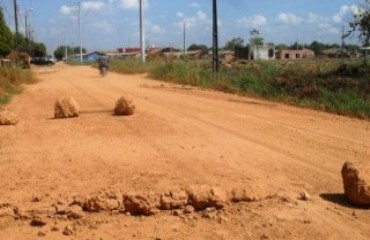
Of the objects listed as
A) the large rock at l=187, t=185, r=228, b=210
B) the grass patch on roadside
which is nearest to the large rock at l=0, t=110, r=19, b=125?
the grass patch on roadside

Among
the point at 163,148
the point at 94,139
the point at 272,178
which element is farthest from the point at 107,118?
the point at 272,178

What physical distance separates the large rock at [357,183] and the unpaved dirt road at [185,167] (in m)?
0.11

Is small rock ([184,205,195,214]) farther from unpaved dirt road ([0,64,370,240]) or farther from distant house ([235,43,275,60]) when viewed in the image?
distant house ([235,43,275,60])

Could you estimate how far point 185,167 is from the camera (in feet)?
22.8

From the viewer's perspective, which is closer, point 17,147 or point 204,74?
point 17,147

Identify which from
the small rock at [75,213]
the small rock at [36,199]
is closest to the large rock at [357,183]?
the small rock at [75,213]

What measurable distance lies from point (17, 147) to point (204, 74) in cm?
1553

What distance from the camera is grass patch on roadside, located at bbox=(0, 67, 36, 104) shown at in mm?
18938

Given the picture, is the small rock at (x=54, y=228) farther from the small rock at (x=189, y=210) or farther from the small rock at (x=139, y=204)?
the small rock at (x=189, y=210)

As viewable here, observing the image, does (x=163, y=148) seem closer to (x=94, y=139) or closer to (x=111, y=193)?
(x=94, y=139)

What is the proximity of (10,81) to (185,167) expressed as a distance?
19.0 m

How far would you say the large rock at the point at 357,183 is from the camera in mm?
5438

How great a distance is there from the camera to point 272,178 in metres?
6.41

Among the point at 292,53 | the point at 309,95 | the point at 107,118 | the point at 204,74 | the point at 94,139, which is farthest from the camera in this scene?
the point at 292,53
